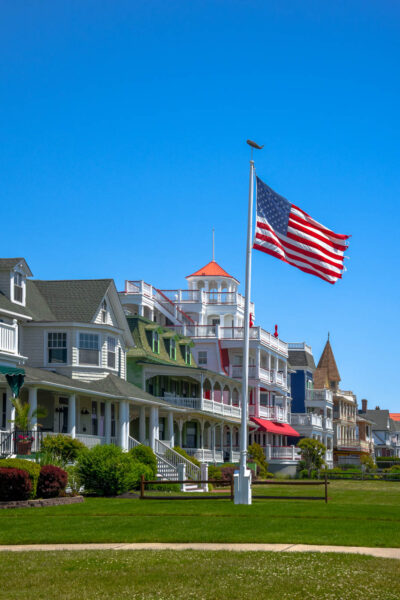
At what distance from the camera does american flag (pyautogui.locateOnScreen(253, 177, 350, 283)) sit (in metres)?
28.2

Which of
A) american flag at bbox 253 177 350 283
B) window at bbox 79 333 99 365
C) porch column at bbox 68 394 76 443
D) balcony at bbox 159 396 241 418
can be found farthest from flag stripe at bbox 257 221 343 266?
balcony at bbox 159 396 241 418

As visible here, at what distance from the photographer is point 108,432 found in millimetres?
42938

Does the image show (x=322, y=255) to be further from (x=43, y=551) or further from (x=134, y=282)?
(x=134, y=282)

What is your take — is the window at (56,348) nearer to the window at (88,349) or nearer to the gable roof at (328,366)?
the window at (88,349)

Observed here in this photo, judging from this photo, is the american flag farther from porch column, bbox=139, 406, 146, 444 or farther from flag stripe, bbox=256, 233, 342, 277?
porch column, bbox=139, 406, 146, 444

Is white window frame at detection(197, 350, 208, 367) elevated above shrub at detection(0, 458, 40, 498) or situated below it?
above

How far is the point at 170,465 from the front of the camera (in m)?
42.6

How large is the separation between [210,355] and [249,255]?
43.3m

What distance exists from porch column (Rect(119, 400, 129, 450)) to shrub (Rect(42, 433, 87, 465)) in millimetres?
7327

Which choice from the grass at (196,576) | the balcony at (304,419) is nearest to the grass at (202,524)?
the grass at (196,576)

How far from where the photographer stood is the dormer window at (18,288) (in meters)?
43.1

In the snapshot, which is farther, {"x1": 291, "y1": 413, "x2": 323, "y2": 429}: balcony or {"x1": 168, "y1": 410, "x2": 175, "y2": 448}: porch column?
{"x1": 291, "y1": 413, "x2": 323, "y2": 429}: balcony

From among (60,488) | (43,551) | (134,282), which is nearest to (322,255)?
(60,488)

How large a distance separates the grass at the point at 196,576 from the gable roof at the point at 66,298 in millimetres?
31024
